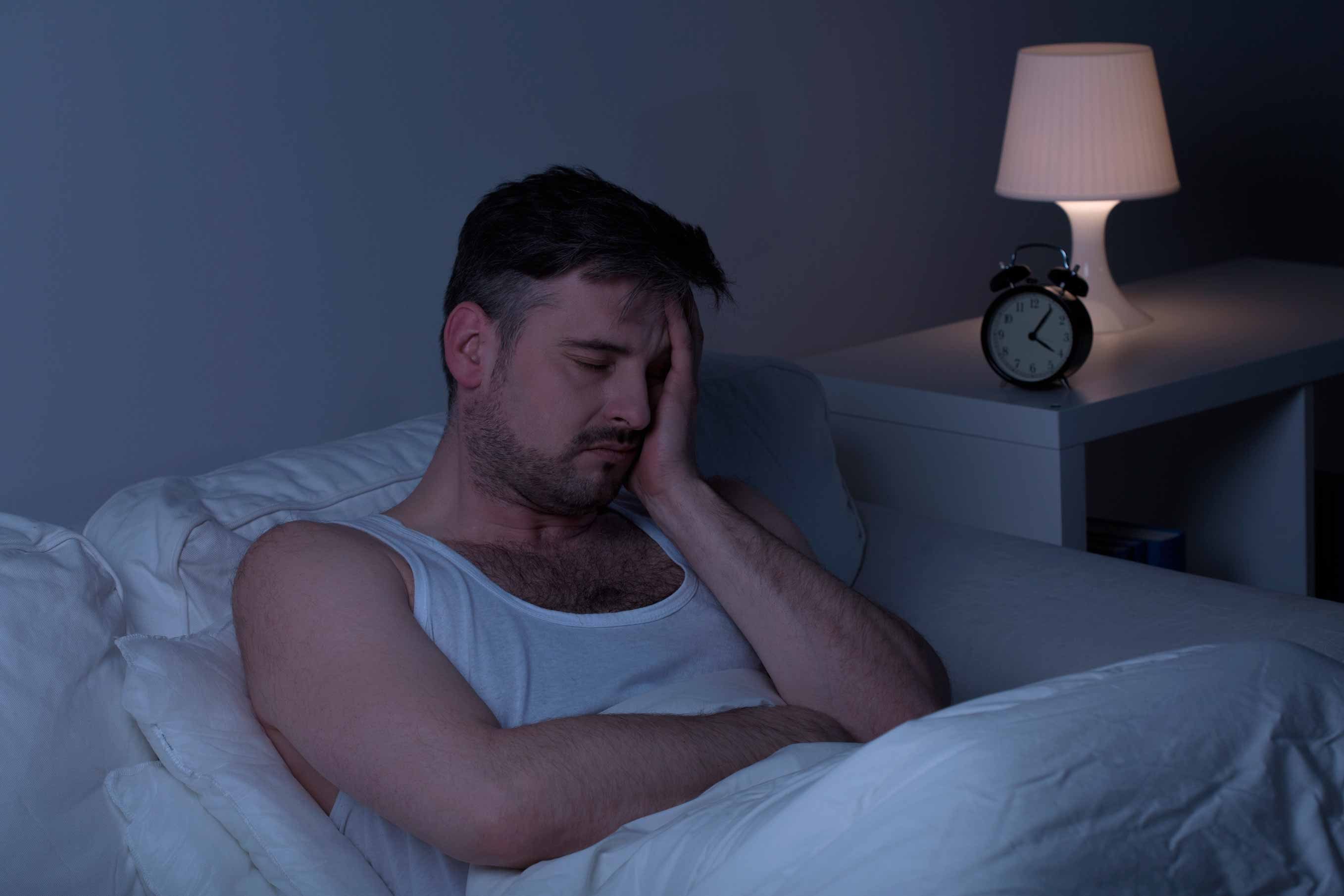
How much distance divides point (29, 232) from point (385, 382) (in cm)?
47

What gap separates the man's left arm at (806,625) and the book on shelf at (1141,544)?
0.80 m

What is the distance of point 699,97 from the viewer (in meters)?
2.00

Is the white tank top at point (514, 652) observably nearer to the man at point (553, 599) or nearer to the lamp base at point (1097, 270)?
the man at point (553, 599)

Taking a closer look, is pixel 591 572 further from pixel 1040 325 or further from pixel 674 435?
pixel 1040 325

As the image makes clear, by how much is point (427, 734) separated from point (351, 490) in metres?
0.44

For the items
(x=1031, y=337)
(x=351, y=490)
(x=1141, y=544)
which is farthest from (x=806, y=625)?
(x=1141, y=544)

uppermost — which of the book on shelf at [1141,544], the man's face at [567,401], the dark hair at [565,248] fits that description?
the dark hair at [565,248]

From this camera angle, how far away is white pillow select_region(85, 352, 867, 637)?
3.69 feet

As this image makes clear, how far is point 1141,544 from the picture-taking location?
194cm

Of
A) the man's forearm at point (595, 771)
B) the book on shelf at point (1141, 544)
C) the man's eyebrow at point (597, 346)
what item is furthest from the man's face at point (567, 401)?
the book on shelf at point (1141, 544)

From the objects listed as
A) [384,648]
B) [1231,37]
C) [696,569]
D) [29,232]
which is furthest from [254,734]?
[1231,37]

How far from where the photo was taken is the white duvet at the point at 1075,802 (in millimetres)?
671

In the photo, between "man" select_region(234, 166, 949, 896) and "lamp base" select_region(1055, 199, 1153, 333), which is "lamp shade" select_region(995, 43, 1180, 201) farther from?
"man" select_region(234, 166, 949, 896)

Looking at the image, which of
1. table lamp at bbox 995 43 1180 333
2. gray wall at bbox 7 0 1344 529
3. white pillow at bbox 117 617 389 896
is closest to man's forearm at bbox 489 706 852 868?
white pillow at bbox 117 617 389 896
